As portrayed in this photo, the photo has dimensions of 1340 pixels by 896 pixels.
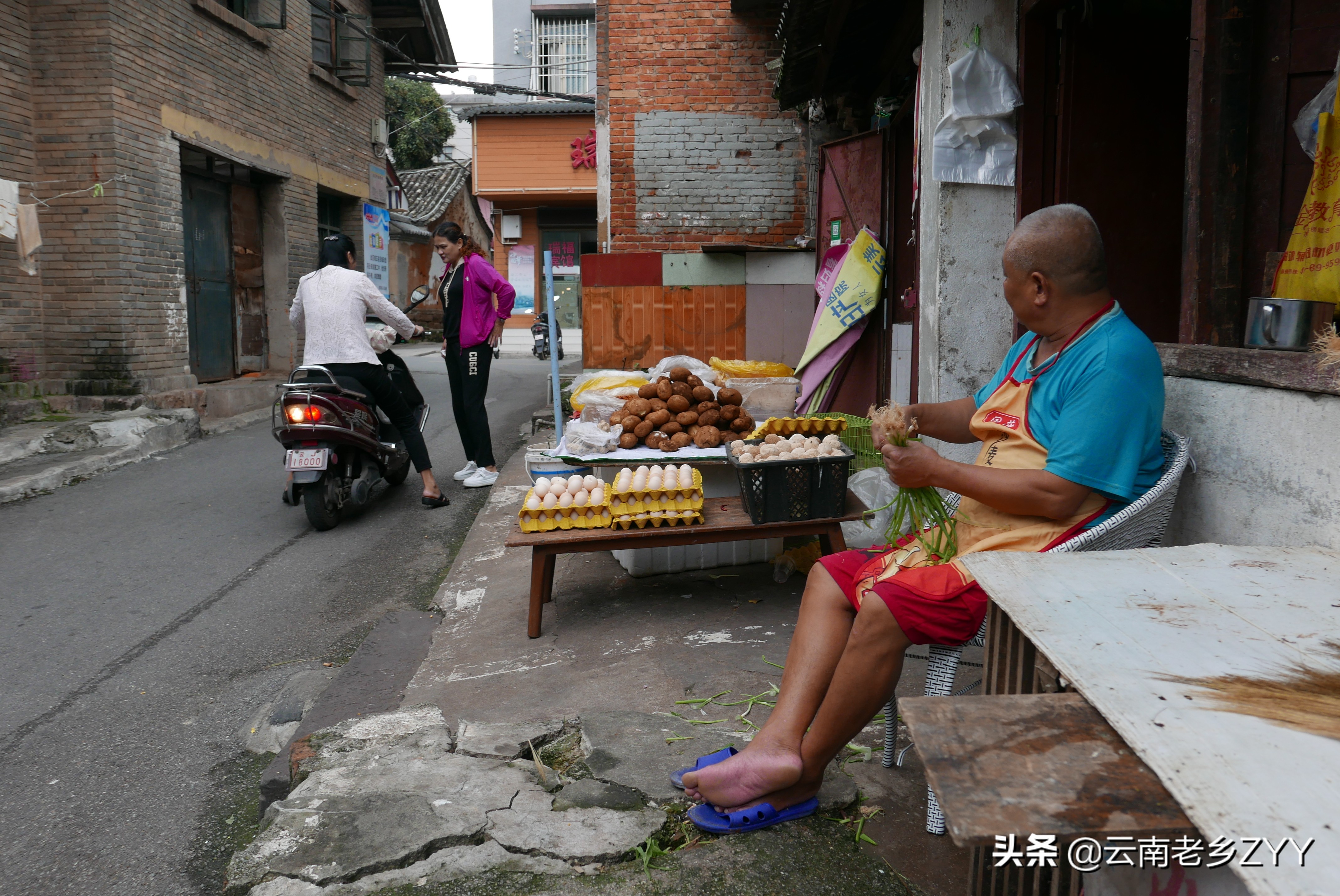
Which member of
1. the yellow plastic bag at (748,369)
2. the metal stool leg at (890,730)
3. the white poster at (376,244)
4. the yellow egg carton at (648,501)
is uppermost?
the white poster at (376,244)

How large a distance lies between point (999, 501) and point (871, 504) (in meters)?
2.26

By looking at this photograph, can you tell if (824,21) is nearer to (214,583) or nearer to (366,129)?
(214,583)

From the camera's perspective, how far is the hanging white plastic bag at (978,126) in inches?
175

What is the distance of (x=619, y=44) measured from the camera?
404 inches

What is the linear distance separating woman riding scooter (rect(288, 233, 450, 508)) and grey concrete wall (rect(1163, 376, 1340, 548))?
5.11m

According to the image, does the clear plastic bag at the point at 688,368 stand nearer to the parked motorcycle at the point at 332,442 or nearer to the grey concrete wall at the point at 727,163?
the parked motorcycle at the point at 332,442

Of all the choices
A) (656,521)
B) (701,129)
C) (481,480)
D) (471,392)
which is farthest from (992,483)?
(701,129)

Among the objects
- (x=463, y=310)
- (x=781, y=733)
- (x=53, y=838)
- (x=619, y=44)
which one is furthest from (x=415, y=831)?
(x=619, y=44)

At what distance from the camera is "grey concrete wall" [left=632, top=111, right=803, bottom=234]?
10188 mm

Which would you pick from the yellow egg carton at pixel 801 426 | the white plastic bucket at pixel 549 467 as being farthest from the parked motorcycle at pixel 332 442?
the yellow egg carton at pixel 801 426

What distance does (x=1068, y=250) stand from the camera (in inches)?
97.5

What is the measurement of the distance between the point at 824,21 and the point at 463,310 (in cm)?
333

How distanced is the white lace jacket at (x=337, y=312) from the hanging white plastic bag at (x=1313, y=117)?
531cm

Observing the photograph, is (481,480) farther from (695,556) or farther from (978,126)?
(978,126)
